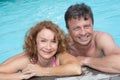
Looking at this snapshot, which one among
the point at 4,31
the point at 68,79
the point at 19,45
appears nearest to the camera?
the point at 68,79

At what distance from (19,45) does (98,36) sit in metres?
4.63

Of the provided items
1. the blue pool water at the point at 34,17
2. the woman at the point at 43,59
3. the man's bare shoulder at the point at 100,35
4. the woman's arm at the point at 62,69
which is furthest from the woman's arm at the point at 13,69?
the blue pool water at the point at 34,17

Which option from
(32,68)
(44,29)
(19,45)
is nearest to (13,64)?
(32,68)

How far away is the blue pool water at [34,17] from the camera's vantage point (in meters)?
8.76

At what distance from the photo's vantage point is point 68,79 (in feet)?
11.9

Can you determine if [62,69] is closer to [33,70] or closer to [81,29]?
[33,70]

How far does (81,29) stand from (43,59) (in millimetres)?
688

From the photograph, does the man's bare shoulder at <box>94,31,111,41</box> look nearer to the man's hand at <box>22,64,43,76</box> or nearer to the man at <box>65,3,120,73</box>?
the man at <box>65,3,120,73</box>

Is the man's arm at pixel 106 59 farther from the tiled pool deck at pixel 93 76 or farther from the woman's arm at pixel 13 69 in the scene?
the woman's arm at pixel 13 69

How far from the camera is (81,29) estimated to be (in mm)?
4066

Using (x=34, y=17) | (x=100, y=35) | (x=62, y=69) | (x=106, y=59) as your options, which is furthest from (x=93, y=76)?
(x=34, y=17)

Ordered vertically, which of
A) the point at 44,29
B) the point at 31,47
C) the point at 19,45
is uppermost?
the point at 44,29

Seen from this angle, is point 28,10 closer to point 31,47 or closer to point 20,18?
point 20,18

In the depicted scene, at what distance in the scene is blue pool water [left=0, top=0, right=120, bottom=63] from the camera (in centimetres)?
876
